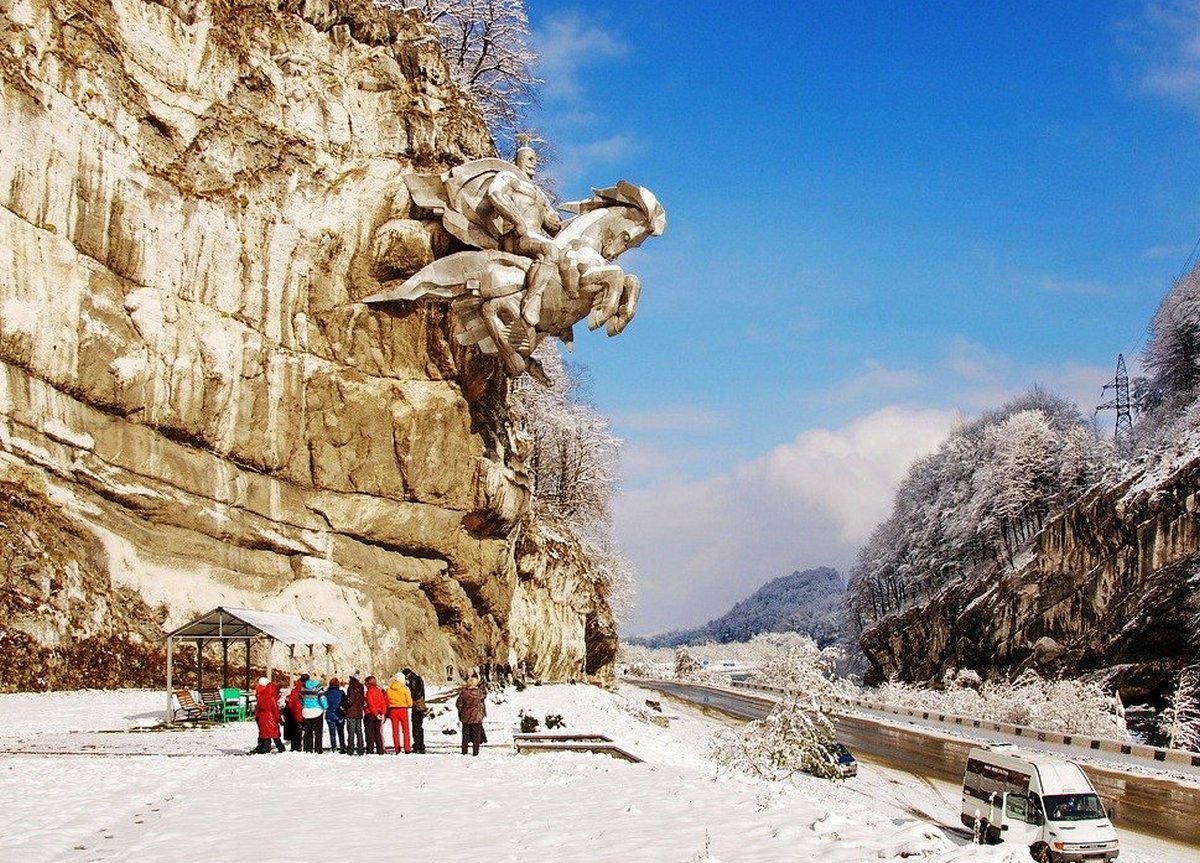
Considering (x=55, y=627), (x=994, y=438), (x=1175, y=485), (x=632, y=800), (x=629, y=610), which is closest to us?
(x=632, y=800)

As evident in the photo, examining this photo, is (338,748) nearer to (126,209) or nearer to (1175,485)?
(126,209)

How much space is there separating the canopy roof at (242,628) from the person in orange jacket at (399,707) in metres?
5.50

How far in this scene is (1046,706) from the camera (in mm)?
43312

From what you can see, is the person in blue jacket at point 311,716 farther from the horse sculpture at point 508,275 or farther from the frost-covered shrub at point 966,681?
the frost-covered shrub at point 966,681

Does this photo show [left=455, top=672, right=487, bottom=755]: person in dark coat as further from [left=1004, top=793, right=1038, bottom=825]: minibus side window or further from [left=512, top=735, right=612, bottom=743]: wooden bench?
[left=1004, top=793, right=1038, bottom=825]: minibus side window

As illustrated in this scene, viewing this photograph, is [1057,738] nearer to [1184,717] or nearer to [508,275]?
[1184,717]

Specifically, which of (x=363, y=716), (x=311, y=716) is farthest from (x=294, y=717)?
(x=363, y=716)

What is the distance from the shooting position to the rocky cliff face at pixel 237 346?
26438 millimetres

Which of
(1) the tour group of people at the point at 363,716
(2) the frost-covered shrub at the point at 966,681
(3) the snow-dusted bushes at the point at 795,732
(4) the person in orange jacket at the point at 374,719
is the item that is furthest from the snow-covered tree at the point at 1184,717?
(4) the person in orange jacket at the point at 374,719

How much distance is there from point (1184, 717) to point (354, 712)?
1281 inches

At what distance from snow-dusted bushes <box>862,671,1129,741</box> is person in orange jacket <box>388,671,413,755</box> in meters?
29.0

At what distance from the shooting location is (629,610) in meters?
78.7

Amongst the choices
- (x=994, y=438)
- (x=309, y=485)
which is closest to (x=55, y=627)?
(x=309, y=485)

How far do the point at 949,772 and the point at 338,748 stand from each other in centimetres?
1989
